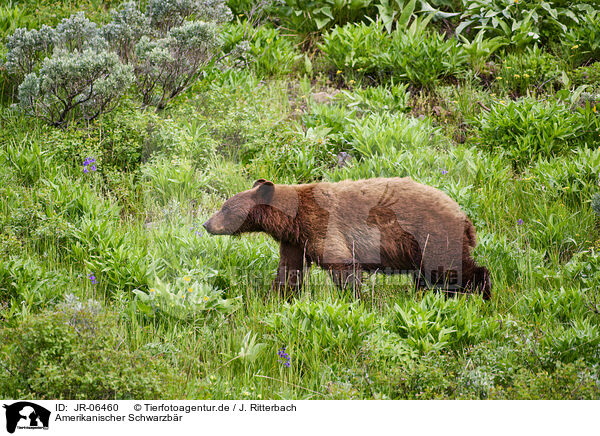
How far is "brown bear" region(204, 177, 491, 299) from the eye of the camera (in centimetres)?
507

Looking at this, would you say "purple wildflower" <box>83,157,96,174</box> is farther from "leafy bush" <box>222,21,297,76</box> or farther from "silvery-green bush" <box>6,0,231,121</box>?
"leafy bush" <box>222,21,297,76</box>

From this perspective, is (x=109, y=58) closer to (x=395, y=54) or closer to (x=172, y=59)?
(x=172, y=59)

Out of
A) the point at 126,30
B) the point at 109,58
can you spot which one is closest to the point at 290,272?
the point at 109,58

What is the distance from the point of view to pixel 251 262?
548 centimetres

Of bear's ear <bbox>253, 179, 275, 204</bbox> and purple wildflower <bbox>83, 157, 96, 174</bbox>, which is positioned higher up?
bear's ear <bbox>253, 179, 275, 204</bbox>

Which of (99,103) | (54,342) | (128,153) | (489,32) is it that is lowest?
(54,342)

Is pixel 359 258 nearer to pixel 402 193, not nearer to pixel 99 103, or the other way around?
pixel 402 193

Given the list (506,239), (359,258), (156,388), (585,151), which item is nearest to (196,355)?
(156,388)

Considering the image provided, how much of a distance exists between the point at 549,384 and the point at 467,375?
49 centimetres

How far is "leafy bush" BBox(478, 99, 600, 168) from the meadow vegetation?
0.08 feet

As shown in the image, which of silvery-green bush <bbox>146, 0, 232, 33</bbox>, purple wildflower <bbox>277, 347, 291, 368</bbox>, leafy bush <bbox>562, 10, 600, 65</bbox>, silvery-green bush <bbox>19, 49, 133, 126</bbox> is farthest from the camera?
leafy bush <bbox>562, 10, 600, 65</bbox>

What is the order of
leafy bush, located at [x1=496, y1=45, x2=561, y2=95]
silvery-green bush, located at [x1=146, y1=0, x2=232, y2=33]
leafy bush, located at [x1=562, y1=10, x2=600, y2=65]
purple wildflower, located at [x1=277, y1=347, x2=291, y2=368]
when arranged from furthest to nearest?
leafy bush, located at [x1=562, y1=10, x2=600, y2=65] → leafy bush, located at [x1=496, y1=45, x2=561, y2=95] → silvery-green bush, located at [x1=146, y1=0, x2=232, y2=33] → purple wildflower, located at [x1=277, y1=347, x2=291, y2=368]
